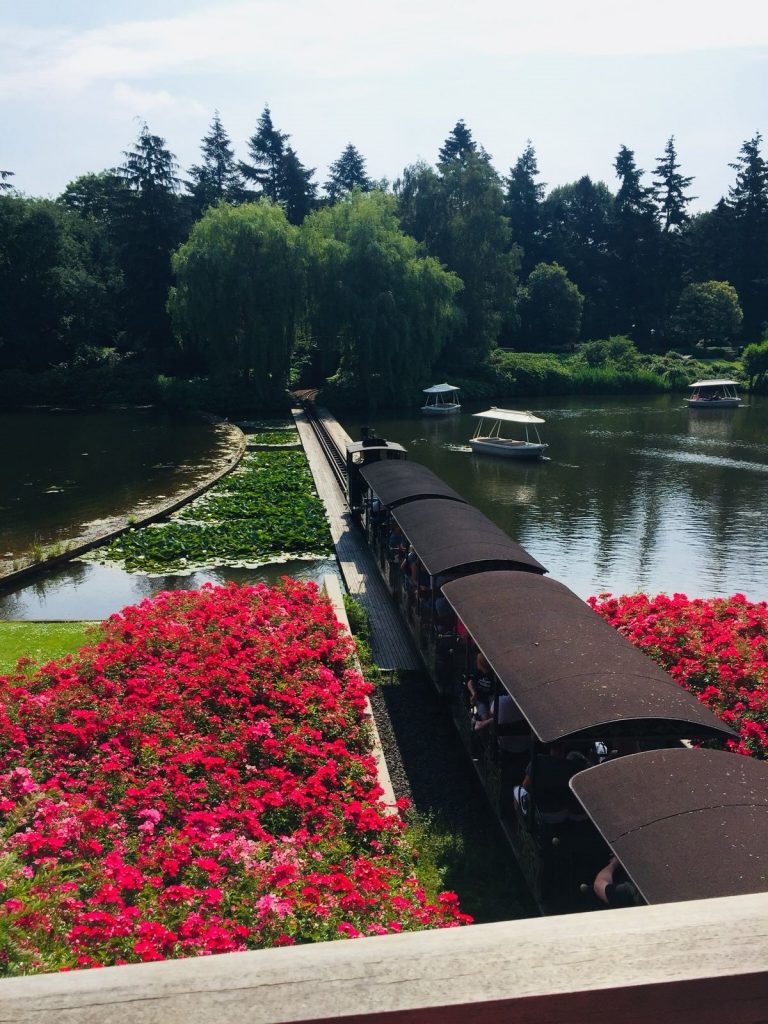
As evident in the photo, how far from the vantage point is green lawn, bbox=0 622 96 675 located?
43.1ft

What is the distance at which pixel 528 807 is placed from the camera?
25.7 feet

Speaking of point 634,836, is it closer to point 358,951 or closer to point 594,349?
point 358,951

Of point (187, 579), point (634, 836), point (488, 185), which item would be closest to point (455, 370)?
point (488, 185)

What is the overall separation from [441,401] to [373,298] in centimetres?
908

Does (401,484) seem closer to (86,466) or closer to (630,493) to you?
(630,493)

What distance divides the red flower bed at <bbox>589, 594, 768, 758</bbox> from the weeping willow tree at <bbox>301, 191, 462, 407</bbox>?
129ft

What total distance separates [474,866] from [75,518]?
2157cm

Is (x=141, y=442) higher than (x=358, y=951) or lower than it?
lower

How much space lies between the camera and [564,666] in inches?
321

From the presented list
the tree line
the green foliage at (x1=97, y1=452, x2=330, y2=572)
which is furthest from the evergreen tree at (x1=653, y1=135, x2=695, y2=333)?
the green foliage at (x1=97, y1=452, x2=330, y2=572)

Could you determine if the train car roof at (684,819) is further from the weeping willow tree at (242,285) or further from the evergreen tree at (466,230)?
the evergreen tree at (466,230)

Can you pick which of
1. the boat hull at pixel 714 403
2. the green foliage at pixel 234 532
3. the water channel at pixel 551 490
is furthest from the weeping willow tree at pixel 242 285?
the boat hull at pixel 714 403

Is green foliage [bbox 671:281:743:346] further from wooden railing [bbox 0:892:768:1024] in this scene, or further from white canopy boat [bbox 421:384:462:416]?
wooden railing [bbox 0:892:768:1024]

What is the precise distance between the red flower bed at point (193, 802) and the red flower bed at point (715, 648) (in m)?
4.51
